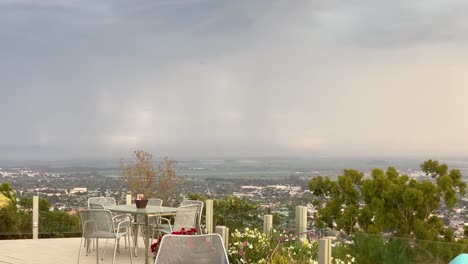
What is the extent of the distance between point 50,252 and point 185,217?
2621 mm

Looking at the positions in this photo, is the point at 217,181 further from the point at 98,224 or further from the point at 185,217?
the point at 98,224

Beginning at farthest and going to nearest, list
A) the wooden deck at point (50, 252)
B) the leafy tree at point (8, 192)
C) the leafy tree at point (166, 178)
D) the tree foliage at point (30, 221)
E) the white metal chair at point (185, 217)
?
the leafy tree at point (166, 178)
the leafy tree at point (8, 192)
the tree foliage at point (30, 221)
the wooden deck at point (50, 252)
the white metal chair at point (185, 217)

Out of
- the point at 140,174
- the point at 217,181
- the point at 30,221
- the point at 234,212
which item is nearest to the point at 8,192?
the point at 30,221

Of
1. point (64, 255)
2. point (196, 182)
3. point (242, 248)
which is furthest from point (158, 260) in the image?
point (196, 182)

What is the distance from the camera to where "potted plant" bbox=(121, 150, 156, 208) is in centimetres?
1460

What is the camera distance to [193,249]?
5305 mm

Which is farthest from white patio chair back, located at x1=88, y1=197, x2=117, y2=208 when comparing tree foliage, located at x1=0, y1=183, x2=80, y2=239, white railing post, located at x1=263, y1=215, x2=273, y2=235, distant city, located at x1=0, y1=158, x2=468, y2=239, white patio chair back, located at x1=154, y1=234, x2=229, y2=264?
white patio chair back, located at x1=154, y1=234, x2=229, y2=264

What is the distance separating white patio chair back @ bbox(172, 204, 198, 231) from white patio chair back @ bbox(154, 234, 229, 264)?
287 centimetres

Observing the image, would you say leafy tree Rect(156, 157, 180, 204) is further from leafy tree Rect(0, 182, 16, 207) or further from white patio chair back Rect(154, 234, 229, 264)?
white patio chair back Rect(154, 234, 229, 264)

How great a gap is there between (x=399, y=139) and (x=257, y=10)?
315 inches

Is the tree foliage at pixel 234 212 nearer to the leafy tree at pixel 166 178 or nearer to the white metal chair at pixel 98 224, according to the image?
the white metal chair at pixel 98 224

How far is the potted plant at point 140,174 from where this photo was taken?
575 inches

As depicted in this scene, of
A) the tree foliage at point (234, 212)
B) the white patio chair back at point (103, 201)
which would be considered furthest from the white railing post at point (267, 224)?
the white patio chair back at point (103, 201)

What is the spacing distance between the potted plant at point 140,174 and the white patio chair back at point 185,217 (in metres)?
6.25
